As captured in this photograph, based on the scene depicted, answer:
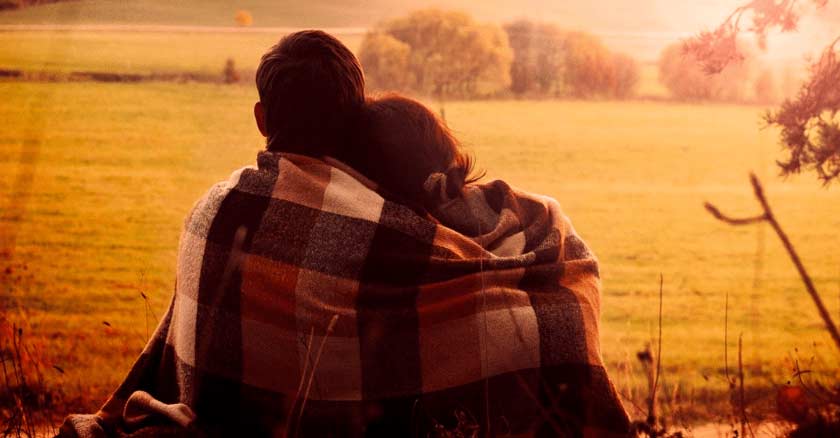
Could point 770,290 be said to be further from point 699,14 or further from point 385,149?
point 385,149

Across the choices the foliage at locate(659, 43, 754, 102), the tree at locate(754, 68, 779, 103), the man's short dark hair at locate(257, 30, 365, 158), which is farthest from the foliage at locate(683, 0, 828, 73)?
the tree at locate(754, 68, 779, 103)

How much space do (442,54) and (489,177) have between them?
158cm

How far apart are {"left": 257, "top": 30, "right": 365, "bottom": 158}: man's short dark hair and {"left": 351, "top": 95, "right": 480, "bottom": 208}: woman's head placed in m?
0.07

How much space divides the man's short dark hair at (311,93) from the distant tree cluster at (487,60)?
28.2 feet

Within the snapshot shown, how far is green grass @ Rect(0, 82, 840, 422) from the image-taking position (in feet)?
26.9

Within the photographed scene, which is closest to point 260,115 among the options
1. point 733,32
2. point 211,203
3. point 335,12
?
point 211,203

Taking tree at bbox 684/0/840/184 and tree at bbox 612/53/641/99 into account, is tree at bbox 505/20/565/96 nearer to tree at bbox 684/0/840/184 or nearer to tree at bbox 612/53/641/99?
tree at bbox 612/53/641/99

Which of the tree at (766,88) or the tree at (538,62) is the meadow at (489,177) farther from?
the tree at (766,88)

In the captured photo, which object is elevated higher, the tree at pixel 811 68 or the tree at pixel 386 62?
the tree at pixel 811 68

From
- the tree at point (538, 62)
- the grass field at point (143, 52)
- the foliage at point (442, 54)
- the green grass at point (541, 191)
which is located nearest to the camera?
the green grass at point (541, 191)

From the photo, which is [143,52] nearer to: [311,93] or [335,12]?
[335,12]

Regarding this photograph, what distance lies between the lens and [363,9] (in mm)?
12430

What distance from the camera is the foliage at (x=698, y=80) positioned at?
1316 cm

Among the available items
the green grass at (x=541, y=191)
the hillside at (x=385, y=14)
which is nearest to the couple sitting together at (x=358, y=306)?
the green grass at (x=541, y=191)
